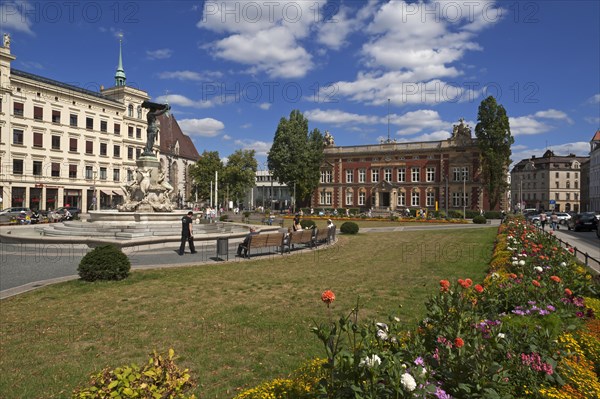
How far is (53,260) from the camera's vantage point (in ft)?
44.2

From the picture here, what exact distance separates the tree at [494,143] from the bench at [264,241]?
4693cm

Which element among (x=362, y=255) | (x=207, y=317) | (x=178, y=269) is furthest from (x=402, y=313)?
(x=362, y=255)

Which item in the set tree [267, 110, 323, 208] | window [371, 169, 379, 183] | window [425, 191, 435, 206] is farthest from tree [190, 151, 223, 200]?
window [425, 191, 435, 206]

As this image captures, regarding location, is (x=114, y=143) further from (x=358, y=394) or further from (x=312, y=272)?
(x=358, y=394)

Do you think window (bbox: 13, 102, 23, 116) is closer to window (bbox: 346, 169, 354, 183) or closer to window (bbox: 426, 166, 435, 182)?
window (bbox: 346, 169, 354, 183)

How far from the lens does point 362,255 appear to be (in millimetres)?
15672

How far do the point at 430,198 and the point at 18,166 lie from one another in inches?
2227

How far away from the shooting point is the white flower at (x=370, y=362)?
250 cm

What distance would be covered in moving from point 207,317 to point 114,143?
5438 cm

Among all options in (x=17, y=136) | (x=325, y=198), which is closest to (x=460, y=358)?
(x=17, y=136)

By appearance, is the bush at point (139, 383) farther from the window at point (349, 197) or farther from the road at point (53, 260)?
the window at point (349, 197)

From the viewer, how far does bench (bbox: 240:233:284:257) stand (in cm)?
1434

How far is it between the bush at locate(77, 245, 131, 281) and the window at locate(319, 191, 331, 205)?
191 feet

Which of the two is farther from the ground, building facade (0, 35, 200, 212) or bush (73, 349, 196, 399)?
building facade (0, 35, 200, 212)
